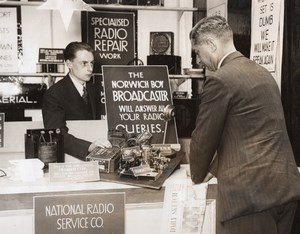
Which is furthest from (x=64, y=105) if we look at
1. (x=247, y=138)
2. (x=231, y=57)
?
(x=247, y=138)

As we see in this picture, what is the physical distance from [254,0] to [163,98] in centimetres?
91

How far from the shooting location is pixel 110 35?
12.2 feet

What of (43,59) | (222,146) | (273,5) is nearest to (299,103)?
(273,5)

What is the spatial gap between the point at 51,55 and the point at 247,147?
2.33 m

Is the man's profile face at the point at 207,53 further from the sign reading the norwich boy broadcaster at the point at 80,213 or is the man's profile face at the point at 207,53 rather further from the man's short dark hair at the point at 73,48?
the man's short dark hair at the point at 73,48

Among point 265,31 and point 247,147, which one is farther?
point 265,31

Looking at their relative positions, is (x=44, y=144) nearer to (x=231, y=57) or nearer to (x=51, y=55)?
(x=231, y=57)

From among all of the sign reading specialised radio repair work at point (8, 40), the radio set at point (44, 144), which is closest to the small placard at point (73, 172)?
the radio set at point (44, 144)

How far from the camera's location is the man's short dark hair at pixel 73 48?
352 centimetres

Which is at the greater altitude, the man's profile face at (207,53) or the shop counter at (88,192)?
the man's profile face at (207,53)

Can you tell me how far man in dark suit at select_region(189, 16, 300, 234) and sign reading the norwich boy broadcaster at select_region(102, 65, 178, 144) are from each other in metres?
1.25

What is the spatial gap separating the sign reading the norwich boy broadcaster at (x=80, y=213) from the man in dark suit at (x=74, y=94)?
1.26 m

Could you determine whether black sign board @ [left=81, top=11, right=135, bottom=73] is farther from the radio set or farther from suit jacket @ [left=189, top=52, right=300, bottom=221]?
suit jacket @ [left=189, top=52, right=300, bottom=221]

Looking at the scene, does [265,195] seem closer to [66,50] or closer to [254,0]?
[254,0]
